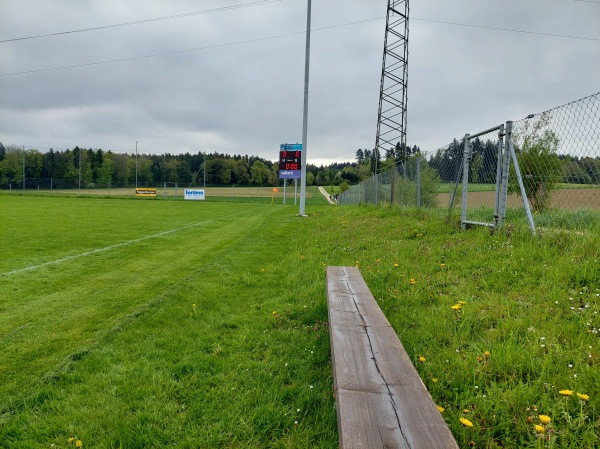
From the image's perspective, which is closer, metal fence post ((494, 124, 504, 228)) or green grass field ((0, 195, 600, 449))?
green grass field ((0, 195, 600, 449))

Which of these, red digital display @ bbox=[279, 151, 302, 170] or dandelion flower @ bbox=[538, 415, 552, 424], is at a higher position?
red digital display @ bbox=[279, 151, 302, 170]

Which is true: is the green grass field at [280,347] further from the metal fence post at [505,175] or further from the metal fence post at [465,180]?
the metal fence post at [465,180]

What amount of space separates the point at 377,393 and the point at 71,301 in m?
4.20

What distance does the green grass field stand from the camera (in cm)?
213

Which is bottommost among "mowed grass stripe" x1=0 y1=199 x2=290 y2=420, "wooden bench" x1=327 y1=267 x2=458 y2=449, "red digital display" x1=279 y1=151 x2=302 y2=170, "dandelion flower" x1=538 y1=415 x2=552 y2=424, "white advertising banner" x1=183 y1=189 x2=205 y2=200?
"mowed grass stripe" x1=0 y1=199 x2=290 y2=420

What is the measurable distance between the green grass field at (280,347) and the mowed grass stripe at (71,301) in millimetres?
24

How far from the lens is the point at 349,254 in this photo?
6828mm

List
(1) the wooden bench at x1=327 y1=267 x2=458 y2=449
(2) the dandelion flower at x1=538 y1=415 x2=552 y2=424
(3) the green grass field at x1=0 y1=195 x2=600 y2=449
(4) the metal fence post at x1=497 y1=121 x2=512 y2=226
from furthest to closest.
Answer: (4) the metal fence post at x1=497 y1=121 x2=512 y2=226 → (3) the green grass field at x1=0 y1=195 x2=600 y2=449 → (2) the dandelion flower at x1=538 y1=415 x2=552 y2=424 → (1) the wooden bench at x1=327 y1=267 x2=458 y2=449

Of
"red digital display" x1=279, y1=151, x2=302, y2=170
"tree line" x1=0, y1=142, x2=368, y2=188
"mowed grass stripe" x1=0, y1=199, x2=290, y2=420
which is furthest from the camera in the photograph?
"tree line" x1=0, y1=142, x2=368, y2=188

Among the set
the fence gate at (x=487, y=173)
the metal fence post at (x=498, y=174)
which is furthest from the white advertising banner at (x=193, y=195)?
the metal fence post at (x=498, y=174)

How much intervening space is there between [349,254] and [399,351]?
448cm

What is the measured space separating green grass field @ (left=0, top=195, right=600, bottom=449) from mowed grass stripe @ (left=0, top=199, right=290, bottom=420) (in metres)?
0.02

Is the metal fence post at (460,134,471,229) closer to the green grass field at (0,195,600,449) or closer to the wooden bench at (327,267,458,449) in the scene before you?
the green grass field at (0,195,600,449)

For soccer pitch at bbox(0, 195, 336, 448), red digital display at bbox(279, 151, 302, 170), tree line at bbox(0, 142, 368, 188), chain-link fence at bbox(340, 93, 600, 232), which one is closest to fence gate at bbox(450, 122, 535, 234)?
chain-link fence at bbox(340, 93, 600, 232)
